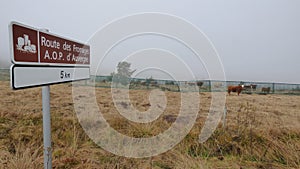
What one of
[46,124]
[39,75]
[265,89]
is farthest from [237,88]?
[39,75]

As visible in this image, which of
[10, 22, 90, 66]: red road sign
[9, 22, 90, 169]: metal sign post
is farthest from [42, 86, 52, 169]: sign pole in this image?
[10, 22, 90, 66]: red road sign

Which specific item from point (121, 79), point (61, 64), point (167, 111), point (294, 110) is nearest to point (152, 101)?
point (167, 111)

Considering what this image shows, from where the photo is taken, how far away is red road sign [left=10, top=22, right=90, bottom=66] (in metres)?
1.09

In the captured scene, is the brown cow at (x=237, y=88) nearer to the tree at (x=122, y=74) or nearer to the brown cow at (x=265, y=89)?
the brown cow at (x=265, y=89)

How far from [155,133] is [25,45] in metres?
2.26

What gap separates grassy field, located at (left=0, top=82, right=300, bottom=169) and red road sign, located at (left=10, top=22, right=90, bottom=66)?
1241 millimetres

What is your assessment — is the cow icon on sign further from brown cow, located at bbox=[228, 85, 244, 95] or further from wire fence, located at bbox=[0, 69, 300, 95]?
brown cow, located at bbox=[228, 85, 244, 95]

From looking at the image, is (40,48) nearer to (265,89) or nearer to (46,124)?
(46,124)

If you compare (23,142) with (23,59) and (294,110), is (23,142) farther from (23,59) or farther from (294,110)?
(294,110)

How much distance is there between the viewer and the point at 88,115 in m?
3.40

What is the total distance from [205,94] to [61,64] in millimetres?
2812

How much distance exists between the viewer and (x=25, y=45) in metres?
1.17

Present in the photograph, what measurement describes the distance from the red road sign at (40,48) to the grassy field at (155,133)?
1.24 metres

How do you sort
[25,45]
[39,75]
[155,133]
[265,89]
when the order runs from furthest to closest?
1. [265,89]
2. [155,133]
3. [39,75]
4. [25,45]
